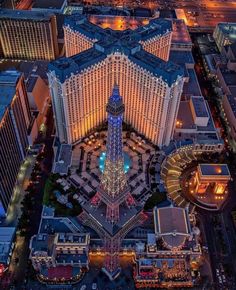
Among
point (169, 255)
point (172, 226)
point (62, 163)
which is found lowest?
point (169, 255)

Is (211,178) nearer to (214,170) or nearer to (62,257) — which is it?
(214,170)

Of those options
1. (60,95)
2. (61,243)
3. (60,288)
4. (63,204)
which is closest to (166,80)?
(60,95)

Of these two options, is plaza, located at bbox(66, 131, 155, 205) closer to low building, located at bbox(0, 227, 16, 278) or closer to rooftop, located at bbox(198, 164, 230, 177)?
rooftop, located at bbox(198, 164, 230, 177)

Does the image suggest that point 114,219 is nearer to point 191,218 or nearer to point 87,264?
point 87,264

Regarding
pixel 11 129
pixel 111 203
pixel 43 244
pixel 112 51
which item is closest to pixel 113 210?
pixel 111 203

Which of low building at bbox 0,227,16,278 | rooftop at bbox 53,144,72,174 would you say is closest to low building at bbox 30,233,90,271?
low building at bbox 0,227,16,278

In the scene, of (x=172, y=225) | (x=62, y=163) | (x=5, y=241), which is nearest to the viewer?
(x=172, y=225)

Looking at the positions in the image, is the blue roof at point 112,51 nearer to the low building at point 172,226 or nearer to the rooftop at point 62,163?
the rooftop at point 62,163
